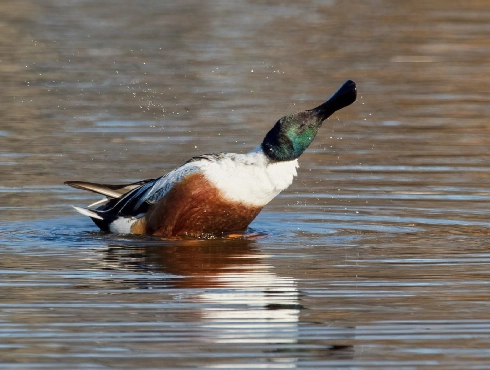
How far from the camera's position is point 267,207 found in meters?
9.81

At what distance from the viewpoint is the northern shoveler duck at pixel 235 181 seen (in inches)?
320

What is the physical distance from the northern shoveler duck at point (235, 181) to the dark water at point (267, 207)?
182 mm

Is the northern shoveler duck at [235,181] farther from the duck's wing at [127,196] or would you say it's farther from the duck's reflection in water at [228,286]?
the duck's reflection in water at [228,286]

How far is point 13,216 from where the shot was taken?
30.4 feet

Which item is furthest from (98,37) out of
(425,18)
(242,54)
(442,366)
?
(442,366)

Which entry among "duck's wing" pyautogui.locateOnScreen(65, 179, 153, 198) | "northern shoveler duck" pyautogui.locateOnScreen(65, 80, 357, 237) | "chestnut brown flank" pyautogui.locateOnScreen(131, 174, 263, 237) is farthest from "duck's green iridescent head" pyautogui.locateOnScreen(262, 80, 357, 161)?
"duck's wing" pyautogui.locateOnScreen(65, 179, 153, 198)

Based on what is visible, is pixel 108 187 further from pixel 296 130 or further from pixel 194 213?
pixel 296 130

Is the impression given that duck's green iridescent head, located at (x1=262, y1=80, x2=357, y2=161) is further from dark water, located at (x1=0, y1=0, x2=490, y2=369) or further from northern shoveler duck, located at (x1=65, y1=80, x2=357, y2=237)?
dark water, located at (x1=0, y1=0, x2=490, y2=369)

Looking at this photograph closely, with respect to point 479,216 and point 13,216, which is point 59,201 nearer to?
point 13,216

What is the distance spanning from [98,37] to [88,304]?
552 inches

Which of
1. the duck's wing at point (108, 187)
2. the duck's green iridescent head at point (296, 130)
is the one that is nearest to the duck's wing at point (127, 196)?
the duck's wing at point (108, 187)

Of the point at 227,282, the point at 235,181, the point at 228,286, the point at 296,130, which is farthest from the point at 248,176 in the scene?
the point at 228,286

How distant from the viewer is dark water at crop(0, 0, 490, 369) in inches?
229

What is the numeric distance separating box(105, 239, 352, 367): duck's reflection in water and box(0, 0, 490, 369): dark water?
0.02 m
